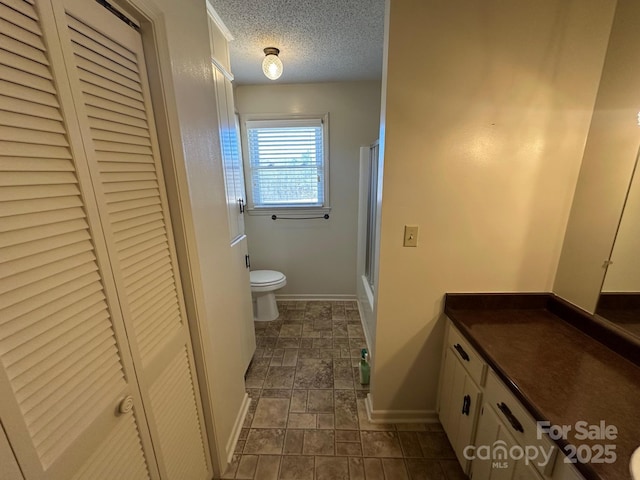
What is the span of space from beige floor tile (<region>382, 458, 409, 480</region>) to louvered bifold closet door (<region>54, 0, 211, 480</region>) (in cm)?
101

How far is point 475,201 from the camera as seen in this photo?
142 centimetres

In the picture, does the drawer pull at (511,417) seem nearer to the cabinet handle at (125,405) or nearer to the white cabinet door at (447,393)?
the white cabinet door at (447,393)

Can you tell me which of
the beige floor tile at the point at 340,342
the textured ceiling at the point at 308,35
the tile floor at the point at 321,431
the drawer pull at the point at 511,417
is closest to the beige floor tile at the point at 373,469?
the tile floor at the point at 321,431

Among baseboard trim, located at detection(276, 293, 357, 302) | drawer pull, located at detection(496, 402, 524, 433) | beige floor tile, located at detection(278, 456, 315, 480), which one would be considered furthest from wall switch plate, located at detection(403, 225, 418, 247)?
baseboard trim, located at detection(276, 293, 357, 302)

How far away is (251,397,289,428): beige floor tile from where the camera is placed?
5.75 feet

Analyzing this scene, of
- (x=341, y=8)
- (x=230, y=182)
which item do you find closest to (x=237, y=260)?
(x=230, y=182)

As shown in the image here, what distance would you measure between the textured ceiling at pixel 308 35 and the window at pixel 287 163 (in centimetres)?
49

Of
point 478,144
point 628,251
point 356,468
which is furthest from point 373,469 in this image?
point 478,144

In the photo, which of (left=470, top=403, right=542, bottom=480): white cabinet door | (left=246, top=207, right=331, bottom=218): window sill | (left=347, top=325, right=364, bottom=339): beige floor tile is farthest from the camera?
(left=246, top=207, right=331, bottom=218): window sill

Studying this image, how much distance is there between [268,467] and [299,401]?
0.47 m

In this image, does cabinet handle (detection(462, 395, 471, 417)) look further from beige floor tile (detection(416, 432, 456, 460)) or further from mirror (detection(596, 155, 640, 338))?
mirror (detection(596, 155, 640, 338))

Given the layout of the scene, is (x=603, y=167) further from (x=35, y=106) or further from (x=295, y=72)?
(x=295, y=72)

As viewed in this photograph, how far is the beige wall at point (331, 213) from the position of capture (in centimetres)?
287

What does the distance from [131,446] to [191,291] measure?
53cm
